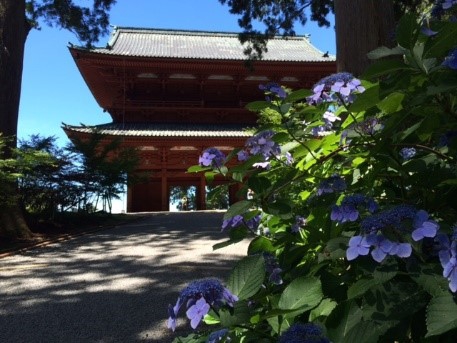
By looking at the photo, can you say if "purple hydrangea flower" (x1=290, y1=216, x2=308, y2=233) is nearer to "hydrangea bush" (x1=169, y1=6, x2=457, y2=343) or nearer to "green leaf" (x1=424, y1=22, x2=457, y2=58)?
"hydrangea bush" (x1=169, y1=6, x2=457, y2=343)

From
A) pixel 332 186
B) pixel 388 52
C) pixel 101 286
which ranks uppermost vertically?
pixel 388 52

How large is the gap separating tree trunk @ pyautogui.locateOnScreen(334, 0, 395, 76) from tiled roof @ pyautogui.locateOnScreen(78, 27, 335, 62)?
12046 millimetres

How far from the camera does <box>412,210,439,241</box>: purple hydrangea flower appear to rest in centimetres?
58

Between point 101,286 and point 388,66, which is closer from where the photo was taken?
point 388,66

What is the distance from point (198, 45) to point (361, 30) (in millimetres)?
15712

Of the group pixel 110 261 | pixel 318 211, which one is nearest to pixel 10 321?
pixel 110 261

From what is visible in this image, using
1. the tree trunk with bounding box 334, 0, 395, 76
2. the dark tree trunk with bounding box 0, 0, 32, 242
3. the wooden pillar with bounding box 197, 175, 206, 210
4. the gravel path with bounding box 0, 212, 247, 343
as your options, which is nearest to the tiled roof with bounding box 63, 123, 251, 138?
the wooden pillar with bounding box 197, 175, 206, 210

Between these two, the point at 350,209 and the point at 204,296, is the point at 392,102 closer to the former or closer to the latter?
the point at 350,209

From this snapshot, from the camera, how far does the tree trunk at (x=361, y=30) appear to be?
89.8 inches

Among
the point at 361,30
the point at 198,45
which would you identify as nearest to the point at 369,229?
the point at 361,30

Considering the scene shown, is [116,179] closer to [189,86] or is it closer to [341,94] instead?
[189,86]

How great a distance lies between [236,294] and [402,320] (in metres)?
0.28

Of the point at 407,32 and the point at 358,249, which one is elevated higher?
the point at 407,32

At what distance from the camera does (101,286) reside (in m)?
3.60
